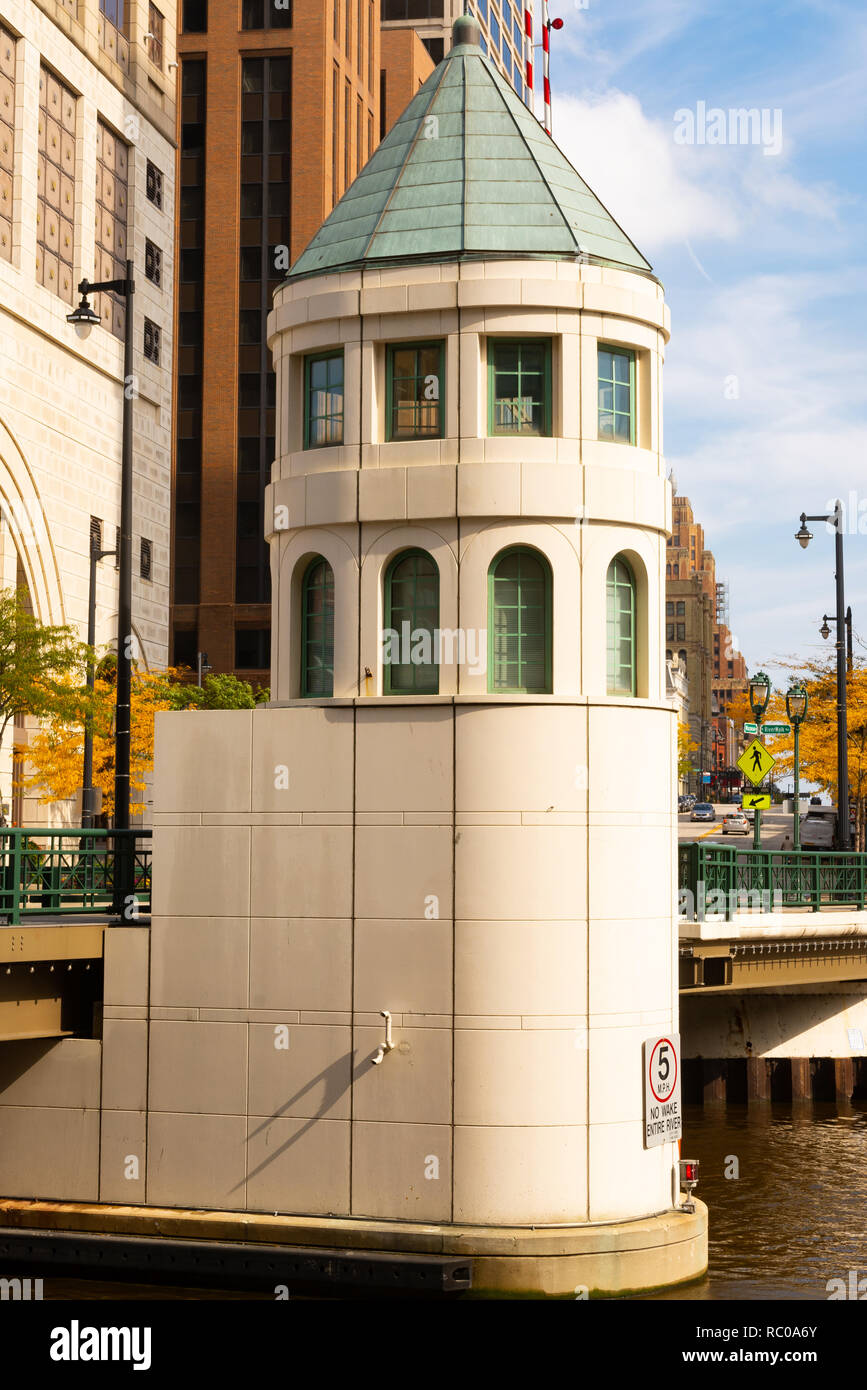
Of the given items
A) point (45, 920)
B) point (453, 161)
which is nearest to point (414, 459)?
point (453, 161)

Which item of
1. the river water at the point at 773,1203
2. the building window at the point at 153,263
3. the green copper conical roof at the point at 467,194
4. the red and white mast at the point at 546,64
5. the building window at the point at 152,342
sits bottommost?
the river water at the point at 773,1203

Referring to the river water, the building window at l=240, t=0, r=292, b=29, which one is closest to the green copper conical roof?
the river water

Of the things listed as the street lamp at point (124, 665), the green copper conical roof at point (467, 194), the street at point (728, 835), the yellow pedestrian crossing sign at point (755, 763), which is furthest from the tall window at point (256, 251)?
the green copper conical roof at point (467, 194)

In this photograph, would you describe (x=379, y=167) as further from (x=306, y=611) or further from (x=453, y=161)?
(x=306, y=611)

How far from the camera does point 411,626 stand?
19906 millimetres

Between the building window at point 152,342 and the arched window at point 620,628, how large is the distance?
157 ft

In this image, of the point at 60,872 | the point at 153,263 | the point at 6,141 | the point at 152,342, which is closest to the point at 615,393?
the point at 60,872

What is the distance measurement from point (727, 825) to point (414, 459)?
233ft

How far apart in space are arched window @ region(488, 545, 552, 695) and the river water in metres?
7.51

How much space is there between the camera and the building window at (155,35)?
6469 centimetres

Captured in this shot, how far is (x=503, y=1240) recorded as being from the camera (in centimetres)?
1809

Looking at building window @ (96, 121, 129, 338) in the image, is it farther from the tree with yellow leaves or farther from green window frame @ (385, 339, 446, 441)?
green window frame @ (385, 339, 446, 441)

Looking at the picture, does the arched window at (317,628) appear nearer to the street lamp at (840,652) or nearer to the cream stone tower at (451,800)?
the cream stone tower at (451,800)

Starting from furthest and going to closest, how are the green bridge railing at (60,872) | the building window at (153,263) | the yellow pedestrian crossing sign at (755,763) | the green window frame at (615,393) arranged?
the building window at (153,263), the yellow pedestrian crossing sign at (755,763), the green window frame at (615,393), the green bridge railing at (60,872)
